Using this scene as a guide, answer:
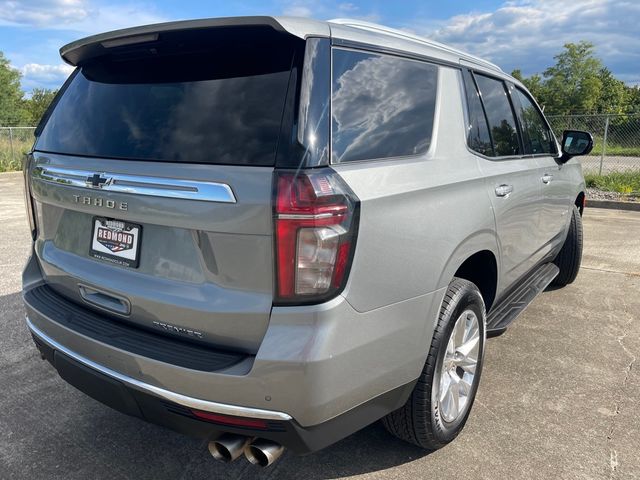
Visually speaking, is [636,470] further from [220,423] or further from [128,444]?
[128,444]

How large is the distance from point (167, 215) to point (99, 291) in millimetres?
572

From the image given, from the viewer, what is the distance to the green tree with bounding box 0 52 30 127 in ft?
132

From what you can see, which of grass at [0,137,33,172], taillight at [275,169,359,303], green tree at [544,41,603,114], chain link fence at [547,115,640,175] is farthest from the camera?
green tree at [544,41,603,114]

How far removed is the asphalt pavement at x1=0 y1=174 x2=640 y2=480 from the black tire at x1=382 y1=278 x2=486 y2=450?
15cm

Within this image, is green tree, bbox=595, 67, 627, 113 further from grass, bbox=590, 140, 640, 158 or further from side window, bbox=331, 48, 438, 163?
side window, bbox=331, 48, 438, 163

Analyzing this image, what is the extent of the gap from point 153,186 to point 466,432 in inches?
79.7

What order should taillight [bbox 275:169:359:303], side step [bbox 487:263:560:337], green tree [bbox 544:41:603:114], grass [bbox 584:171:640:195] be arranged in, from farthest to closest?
green tree [bbox 544:41:603:114]
grass [bbox 584:171:640:195]
side step [bbox 487:263:560:337]
taillight [bbox 275:169:359:303]

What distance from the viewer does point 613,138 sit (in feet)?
47.6

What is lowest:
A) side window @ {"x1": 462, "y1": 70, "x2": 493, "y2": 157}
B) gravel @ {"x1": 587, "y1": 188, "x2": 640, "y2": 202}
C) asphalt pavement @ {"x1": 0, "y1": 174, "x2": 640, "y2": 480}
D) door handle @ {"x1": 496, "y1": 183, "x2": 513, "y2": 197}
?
asphalt pavement @ {"x1": 0, "y1": 174, "x2": 640, "y2": 480}

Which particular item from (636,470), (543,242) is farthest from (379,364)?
(543,242)

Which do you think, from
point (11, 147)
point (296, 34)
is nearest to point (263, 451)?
point (296, 34)

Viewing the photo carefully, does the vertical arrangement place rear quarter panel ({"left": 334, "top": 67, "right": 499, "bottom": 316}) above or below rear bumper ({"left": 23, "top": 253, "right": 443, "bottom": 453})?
above

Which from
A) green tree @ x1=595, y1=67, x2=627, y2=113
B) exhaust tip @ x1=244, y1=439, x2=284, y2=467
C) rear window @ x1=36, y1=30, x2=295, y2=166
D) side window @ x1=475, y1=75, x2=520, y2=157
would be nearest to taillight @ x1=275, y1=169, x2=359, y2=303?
rear window @ x1=36, y1=30, x2=295, y2=166

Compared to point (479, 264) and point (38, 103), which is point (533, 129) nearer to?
point (479, 264)
